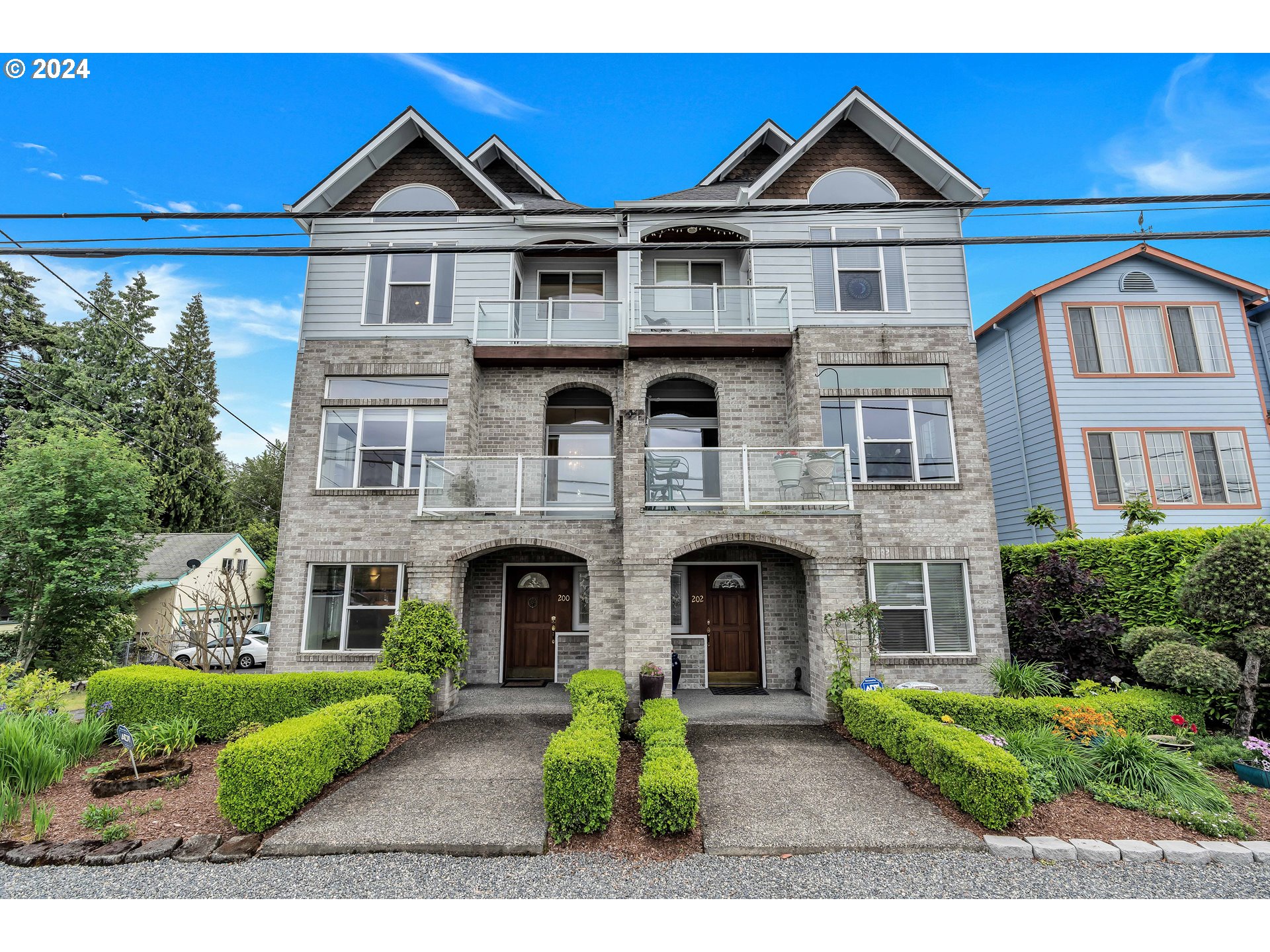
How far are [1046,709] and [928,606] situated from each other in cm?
315

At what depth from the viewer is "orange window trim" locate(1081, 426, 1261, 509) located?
40.2ft

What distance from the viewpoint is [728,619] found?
1112 centimetres

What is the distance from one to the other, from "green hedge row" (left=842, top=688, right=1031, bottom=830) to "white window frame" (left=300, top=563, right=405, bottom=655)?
847cm

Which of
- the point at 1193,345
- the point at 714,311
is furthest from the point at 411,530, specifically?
Answer: the point at 1193,345

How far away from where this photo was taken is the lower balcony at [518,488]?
9.88m

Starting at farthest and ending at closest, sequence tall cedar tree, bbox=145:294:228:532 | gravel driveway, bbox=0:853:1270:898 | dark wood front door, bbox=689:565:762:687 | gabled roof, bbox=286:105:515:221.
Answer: tall cedar tree, bbox=145:294:228:532
gabled roof, bbox=286:105:515:221
dark wood front door, bbox=689:565:762:687
gravel driveway, bbox=0:853:1270:898

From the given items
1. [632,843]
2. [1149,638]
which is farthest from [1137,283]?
[632,843]

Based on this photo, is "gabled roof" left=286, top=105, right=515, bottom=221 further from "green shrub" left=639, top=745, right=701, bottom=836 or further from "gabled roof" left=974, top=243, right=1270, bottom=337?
"gabled roof" left=974, top=243, right=1270, bottom=337

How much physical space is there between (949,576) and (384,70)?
41.4 ft

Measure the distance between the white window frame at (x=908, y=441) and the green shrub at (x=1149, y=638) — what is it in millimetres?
A: 3565

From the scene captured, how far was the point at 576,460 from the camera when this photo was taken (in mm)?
10000

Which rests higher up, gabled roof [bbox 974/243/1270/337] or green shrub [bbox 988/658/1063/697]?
gabled roof [bbox 974/243/1270/337]

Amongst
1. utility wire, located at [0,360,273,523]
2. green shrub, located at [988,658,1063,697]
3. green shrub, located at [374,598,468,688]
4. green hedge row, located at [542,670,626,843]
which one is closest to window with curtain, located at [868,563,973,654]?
green shrub, located at [988,658,1063,697]

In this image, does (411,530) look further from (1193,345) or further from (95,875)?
(1193,345)
